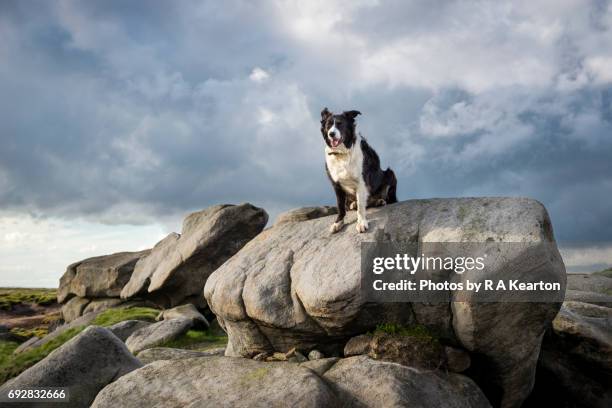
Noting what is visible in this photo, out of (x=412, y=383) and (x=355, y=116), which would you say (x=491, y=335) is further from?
(x=355, y=116)

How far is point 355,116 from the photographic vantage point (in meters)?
12.5

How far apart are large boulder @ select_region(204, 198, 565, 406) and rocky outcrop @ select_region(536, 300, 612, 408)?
2.34 meters

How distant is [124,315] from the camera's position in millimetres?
27922

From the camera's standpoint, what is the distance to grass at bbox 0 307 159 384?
18.9m

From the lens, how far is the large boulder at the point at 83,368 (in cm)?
1261

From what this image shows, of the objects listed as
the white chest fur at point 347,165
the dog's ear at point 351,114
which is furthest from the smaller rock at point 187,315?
the dog's ear at point 351,114

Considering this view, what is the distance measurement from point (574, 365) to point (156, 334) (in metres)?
15.1

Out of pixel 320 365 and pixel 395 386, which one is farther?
pixel 320 365

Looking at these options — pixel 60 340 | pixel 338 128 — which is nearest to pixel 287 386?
pixel 338 128

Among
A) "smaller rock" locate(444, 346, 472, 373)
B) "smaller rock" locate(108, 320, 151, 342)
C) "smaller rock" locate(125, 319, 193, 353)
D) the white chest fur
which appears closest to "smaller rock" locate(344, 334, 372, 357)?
"smaller rock" locate(444, 346, 472, 373)

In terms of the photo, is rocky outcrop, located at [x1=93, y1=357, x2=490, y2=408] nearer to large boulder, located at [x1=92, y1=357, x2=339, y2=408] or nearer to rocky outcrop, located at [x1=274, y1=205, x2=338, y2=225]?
large boulder, located at [x1=92, y1=357, x2=339, y2=408]

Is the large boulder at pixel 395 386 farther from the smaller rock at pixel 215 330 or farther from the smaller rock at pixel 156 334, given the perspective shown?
the smaller rock at pixel 215 330

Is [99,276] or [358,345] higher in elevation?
[99,276]

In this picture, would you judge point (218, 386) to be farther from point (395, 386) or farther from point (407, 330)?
point (407, 330)
